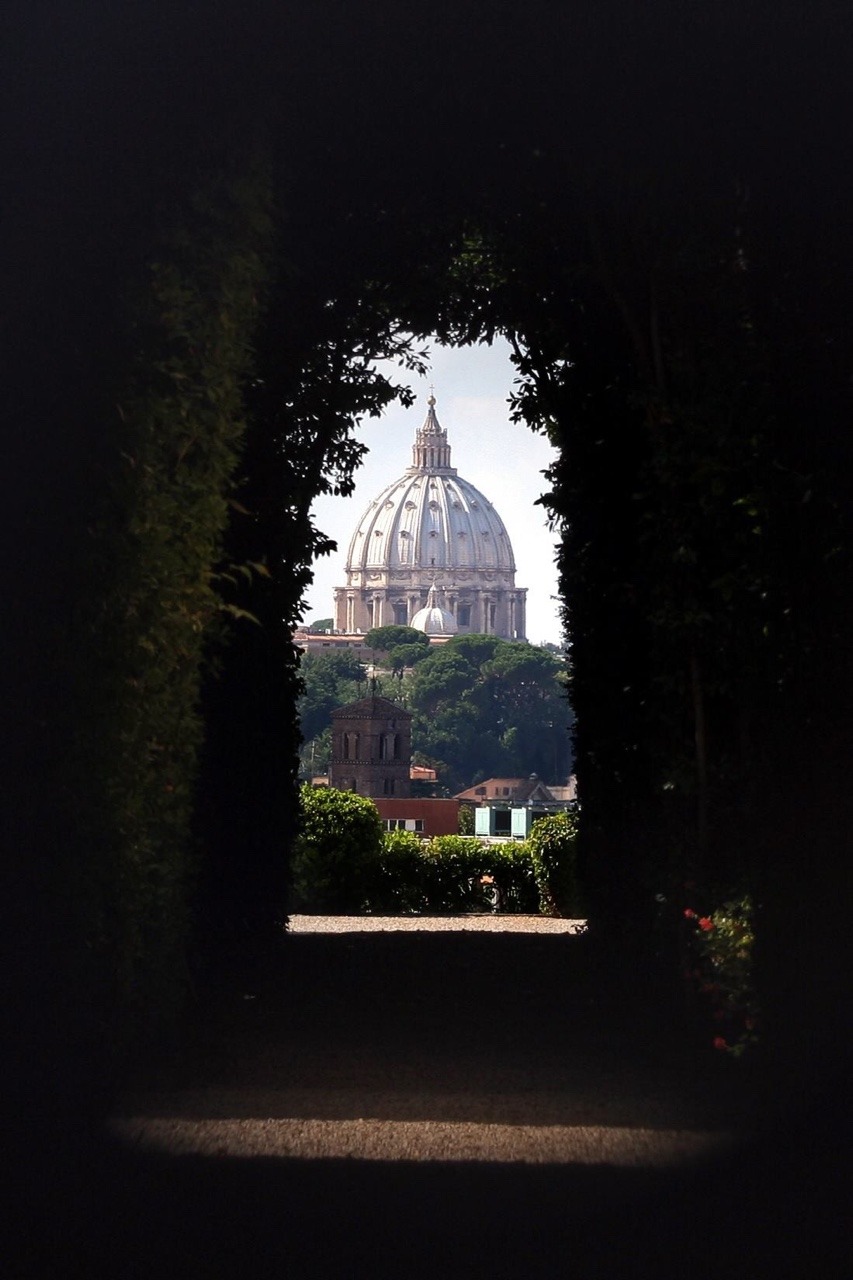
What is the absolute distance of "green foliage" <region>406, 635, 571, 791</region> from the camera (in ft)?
373

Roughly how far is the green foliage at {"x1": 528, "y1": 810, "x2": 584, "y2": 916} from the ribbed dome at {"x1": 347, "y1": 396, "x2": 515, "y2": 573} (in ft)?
483

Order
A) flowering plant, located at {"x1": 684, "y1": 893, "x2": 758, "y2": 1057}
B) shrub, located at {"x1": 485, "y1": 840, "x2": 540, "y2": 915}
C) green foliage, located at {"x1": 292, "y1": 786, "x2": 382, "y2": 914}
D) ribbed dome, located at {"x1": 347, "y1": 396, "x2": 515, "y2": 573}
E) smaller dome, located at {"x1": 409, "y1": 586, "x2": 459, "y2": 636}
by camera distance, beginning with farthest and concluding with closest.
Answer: ribbed dome, located at {"x1": 347, "y1": 396, "x2": 515, "y2": 573}
smaller dome, located at {"x1": 409, "y1": 586, "x2": 459, "y2": 636}
shrub, located at {"x1": 485, "y1": 840, "x2": 540, "y2": 915}
green foliage, located at {"x1": 292, "y1": 786, "x2": 382, "y2": 914}
flowering plant, located at {"x1": 684, "y1": 893, "x2": 758, "y2": 1057}

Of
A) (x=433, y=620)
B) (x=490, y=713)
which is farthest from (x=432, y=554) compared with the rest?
(x=490, y=713)

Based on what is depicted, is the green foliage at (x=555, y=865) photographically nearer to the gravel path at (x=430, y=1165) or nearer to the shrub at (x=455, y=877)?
the shrub at (x=455, y=877)

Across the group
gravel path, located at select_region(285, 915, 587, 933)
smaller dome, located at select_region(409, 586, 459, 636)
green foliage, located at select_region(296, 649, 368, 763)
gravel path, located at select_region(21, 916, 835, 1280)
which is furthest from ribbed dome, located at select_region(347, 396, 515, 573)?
gravel path, located at select_region(21, 916, 835, 1280)

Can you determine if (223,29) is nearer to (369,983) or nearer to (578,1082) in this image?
(578,1082)

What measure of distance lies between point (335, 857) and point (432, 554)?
14856cm

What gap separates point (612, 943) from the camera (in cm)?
1084

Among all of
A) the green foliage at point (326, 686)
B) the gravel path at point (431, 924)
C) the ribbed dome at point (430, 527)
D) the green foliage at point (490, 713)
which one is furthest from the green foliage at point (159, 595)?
the ribbed dome at point (430, 527)

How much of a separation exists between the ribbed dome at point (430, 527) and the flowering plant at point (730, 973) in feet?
525

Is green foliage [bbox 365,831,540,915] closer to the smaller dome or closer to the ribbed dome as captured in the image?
the smaller dome

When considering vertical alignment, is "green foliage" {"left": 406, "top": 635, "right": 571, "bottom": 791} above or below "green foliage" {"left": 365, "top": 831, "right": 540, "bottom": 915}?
above

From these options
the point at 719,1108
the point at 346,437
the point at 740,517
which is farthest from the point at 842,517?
the point at 346,437

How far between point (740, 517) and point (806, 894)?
147 cm
